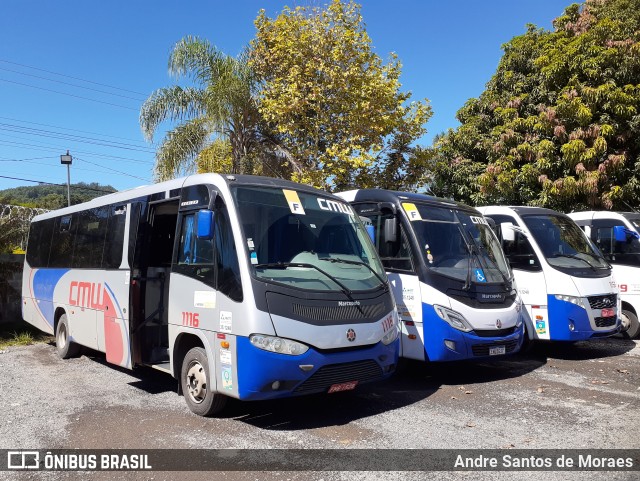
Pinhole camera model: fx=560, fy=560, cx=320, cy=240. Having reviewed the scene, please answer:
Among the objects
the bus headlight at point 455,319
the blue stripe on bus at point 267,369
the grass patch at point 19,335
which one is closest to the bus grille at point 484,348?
the bus headlight at point 455,319

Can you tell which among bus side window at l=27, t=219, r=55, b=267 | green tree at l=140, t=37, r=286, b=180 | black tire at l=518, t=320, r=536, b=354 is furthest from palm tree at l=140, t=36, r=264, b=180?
black tire at l=518, t=320, r=536, b=354

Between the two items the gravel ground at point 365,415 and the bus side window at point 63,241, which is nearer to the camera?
the gravel ground at point 365,415

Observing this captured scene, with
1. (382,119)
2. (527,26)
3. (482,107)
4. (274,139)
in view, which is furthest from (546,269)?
(527,26)

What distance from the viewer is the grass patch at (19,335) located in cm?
1184

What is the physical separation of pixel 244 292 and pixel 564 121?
1291 centimetres

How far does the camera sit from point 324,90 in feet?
50.2

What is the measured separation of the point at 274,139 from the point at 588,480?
1396 centimetres

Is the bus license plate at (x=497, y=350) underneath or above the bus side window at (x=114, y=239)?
underneath

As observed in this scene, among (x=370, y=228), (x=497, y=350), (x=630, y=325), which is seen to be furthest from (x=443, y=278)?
(x=630, y=325)

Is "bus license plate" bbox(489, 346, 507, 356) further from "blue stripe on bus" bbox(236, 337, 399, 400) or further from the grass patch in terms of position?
the grass patch

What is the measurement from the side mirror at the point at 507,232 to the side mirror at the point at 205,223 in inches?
219

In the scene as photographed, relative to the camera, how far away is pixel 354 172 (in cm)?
1675

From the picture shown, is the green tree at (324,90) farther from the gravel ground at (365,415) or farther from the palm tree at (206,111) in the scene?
the gravel ground at (365,415)

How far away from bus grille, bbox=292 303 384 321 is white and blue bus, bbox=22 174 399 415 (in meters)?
0.01
